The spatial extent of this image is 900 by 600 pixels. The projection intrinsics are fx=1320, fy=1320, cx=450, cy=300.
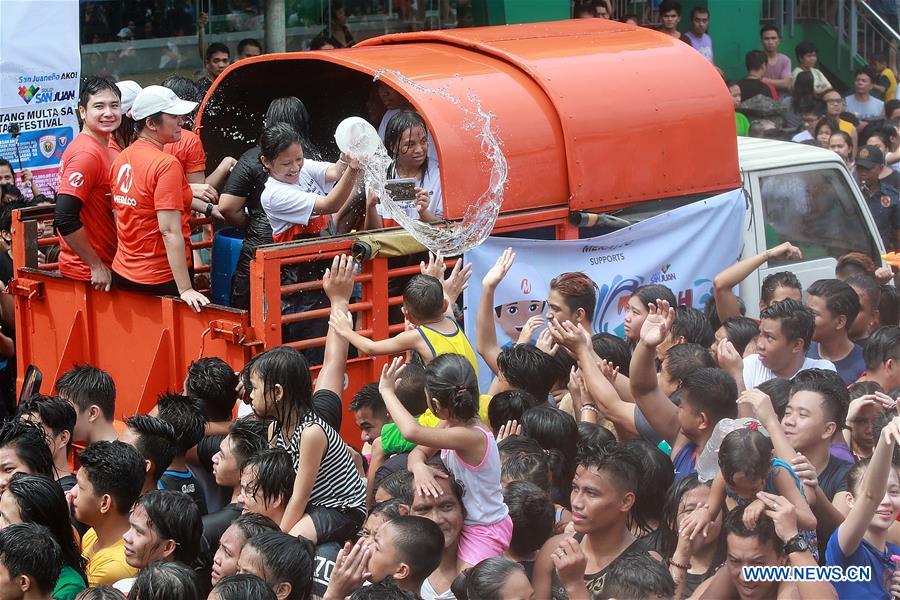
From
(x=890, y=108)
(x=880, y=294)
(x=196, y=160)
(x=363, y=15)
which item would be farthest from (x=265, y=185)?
(x=890, y=108)

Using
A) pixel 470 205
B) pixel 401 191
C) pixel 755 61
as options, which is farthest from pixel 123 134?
pixel 755 61

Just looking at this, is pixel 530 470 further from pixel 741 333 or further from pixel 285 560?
pixel 741 333

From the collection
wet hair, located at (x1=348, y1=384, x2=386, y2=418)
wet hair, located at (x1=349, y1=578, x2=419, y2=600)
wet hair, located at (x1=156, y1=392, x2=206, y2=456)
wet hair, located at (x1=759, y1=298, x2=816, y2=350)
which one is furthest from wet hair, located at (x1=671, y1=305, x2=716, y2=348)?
wet hair, located at (x1=349, y1=578, x2=419, y2=600)

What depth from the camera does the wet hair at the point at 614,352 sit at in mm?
5664

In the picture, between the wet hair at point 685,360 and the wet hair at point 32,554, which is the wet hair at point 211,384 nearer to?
the wet hair at point 32,554

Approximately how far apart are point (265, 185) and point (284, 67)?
3.53 feet

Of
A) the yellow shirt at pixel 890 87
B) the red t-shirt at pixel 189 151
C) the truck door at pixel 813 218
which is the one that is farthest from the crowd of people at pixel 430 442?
the yellow shirt at pixel 890 87

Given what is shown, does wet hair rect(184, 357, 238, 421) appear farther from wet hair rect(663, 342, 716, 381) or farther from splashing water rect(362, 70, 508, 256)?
wet hair rect(663, 342, 716, 381)

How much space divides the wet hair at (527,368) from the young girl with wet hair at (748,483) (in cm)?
128

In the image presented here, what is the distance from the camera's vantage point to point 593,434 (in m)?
4.97

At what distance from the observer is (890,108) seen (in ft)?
44.5

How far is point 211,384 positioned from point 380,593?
1.83 metres

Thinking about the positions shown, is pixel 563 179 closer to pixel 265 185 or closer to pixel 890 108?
pixel 265 185

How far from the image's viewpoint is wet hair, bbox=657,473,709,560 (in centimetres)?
434
